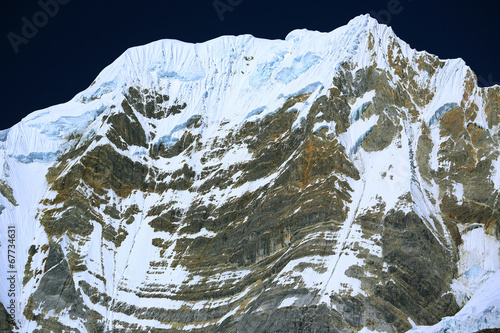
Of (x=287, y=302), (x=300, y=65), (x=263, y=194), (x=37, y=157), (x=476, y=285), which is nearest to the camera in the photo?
(x=287, y=302)

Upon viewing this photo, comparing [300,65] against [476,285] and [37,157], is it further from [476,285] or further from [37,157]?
[476,285]

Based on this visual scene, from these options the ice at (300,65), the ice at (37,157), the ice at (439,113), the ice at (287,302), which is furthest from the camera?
the ice at (37,157)

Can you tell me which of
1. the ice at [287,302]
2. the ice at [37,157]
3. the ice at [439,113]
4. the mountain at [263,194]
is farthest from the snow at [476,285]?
the ice at [37,157]

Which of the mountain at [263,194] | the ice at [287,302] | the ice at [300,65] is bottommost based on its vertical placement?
the ice at [287,302]

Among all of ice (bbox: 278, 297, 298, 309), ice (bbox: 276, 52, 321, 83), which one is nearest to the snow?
ice (bbox: 278, 297, 298, 309)

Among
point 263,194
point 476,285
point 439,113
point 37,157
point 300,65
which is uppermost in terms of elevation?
point 300,65

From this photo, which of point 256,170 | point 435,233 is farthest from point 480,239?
point 256,170

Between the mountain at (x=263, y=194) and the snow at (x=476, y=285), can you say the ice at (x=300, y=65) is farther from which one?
the snow at (x=476, y=285)

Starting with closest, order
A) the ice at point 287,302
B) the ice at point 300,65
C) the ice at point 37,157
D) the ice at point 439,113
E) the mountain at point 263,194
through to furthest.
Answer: the ice at point 287,302 < the mountain at point 263,194 < the ice at point 439,113 < the ice at point 300,65 < the ice at point 37,157

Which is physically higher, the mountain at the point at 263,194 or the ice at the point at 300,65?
the ice at the point at 300,65

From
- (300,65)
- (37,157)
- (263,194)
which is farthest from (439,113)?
(37,157)
